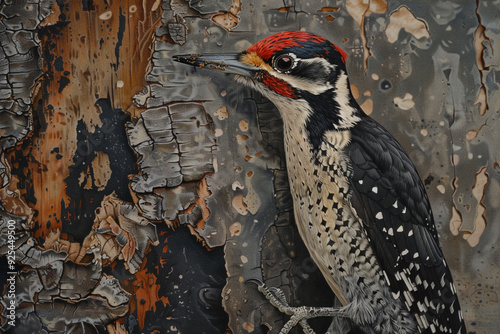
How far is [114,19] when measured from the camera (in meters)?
1.45

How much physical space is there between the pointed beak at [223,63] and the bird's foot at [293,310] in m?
0.69

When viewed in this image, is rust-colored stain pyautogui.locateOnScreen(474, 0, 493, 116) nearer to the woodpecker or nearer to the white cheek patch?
the woodpecker

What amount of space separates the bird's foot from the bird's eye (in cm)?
70

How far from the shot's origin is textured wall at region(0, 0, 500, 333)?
4.67 ft

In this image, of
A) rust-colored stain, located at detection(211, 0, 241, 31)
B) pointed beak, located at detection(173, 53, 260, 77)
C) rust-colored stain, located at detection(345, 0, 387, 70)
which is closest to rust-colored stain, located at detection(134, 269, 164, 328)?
pointed beak, located at detection(173, 53, 260, 77)

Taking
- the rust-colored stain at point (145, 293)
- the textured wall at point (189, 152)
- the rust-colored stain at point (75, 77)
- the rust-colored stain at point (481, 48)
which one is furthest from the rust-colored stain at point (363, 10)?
the rust-colored stain at point (145, 293)

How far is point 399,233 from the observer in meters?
1.22

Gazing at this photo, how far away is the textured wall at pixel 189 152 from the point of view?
1.42m

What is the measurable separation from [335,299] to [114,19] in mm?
1196

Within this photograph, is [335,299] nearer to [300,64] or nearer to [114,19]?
[300,64]

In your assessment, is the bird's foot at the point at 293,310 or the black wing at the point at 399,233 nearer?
the black wing at the point at 399,233

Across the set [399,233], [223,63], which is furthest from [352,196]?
[223,63]

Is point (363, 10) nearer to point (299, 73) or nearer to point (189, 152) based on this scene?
point (299, 73)

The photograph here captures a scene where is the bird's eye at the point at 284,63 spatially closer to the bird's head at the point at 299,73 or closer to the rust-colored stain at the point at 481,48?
the bird's head at the point at 299,73
